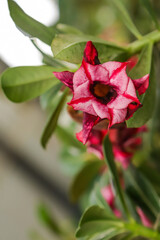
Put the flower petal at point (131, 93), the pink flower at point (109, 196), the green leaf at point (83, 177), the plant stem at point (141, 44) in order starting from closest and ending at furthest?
1. the flower petal at point (131, 93)
2. the plant stem at point (141, 44)
3. the pink flower at point (109, 196)
4. the green leaf at point (83, 177)

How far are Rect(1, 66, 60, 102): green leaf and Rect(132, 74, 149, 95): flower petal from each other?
0.15 metres

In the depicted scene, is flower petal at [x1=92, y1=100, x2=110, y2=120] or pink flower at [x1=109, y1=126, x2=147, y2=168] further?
pink flower at [x1=109, y1=126, x2=147, y2=168]

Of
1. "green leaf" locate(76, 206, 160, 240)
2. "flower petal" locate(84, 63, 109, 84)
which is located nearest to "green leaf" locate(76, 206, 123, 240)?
"green leaf" locate(76, 206, 160, 240)

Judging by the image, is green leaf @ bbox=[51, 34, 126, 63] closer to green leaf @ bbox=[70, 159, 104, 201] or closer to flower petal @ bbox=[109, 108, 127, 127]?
flower petal @ bbox=[109, 108, 127, 127]

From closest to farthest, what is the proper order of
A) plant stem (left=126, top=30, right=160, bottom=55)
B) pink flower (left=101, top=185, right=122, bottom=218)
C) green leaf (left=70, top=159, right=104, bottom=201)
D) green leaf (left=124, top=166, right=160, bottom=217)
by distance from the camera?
plant stem (left=126, top=30, right=160, bottom=55), green leaf (left=124, top=166, right=160, bottom=217), pink flower (left=101, top=185, right=122, bottom=218), green leaf (left=70, top=159, right=104, bottom=201)

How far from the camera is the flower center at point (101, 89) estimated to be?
14.9 inches

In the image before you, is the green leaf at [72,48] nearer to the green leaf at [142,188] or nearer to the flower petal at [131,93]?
the flower petal at [131,93]

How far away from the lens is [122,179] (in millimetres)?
789

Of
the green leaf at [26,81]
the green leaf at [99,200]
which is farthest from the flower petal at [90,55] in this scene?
the green leaf at [99,200]

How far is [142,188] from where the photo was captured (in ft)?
2.16

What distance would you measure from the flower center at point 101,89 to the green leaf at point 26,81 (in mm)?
117

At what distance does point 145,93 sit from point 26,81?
174 mm

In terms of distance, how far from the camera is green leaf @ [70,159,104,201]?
863 millimetres

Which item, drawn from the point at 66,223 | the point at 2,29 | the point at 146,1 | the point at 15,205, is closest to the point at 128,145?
the point at 146,1
